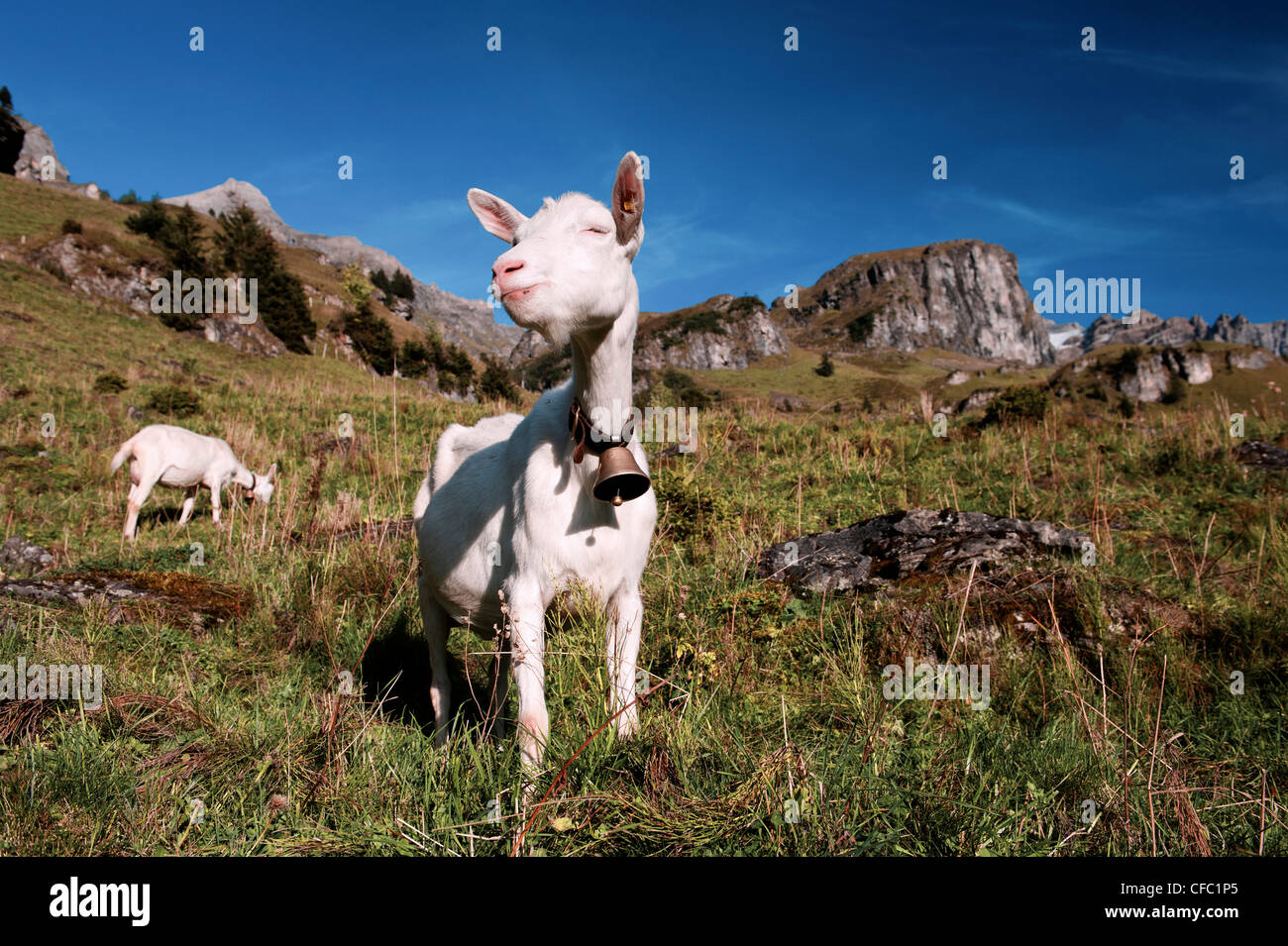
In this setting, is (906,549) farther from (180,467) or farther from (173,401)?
(173,401)

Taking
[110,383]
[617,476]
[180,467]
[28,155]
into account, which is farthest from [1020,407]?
[28,155]

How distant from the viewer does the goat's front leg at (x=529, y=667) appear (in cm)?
262

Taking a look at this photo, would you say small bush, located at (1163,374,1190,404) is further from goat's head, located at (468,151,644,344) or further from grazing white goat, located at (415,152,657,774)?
goat's head, located at (468,151,644,344)

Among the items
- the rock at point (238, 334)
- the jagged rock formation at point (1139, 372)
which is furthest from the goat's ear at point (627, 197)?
the rock at point (238, 334)

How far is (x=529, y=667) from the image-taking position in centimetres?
274

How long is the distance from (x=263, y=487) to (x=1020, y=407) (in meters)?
12.7

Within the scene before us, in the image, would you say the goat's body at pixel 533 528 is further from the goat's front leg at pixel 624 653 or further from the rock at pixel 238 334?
the rock at pixel 238 334

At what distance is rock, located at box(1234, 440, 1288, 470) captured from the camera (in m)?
7.90

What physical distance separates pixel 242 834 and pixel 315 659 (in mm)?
2379

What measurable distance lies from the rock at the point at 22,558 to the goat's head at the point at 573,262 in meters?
6.41

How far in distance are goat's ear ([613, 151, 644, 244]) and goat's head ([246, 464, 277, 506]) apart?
389 inches

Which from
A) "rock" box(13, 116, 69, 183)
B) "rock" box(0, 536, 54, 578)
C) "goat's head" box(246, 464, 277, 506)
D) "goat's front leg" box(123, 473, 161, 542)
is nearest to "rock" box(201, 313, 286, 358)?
"goat's head" box(246, 464, 277, 506)
